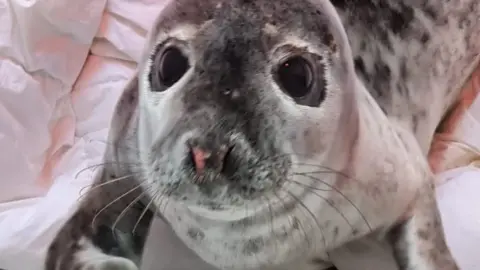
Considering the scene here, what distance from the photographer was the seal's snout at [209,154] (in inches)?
18.4

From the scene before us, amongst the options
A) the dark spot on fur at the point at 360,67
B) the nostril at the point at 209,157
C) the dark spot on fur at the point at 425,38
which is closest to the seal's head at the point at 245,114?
the nostril at the point at 209,157

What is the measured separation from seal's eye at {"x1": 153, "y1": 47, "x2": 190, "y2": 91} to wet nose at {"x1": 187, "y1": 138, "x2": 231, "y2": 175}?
0.24 ft

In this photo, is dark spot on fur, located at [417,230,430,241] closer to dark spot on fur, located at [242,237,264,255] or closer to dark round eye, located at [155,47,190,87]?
dark spot on fur, located at [242,237,264,255]

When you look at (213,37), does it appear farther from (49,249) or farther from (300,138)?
(49,249)

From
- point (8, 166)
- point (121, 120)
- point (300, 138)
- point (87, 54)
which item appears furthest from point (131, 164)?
point (87, 54)

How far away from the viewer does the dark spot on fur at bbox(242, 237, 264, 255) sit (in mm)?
562

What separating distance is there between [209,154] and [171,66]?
0.09 m

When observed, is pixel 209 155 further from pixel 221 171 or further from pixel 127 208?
pixel 127 208

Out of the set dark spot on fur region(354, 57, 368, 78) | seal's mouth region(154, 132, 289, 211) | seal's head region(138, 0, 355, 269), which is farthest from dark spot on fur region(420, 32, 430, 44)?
seal's mouth region(154, 132, 289, 211)

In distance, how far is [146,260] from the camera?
67cm

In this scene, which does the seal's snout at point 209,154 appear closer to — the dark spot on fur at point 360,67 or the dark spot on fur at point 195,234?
the dark spot on fur at point 195,234

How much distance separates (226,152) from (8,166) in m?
0.55

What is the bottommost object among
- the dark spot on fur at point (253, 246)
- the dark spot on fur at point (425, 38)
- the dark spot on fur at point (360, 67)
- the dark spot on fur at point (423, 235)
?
the dark spot on fur at point (253, 246)

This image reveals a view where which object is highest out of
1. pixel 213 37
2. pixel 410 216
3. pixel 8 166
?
pixel 213 37
